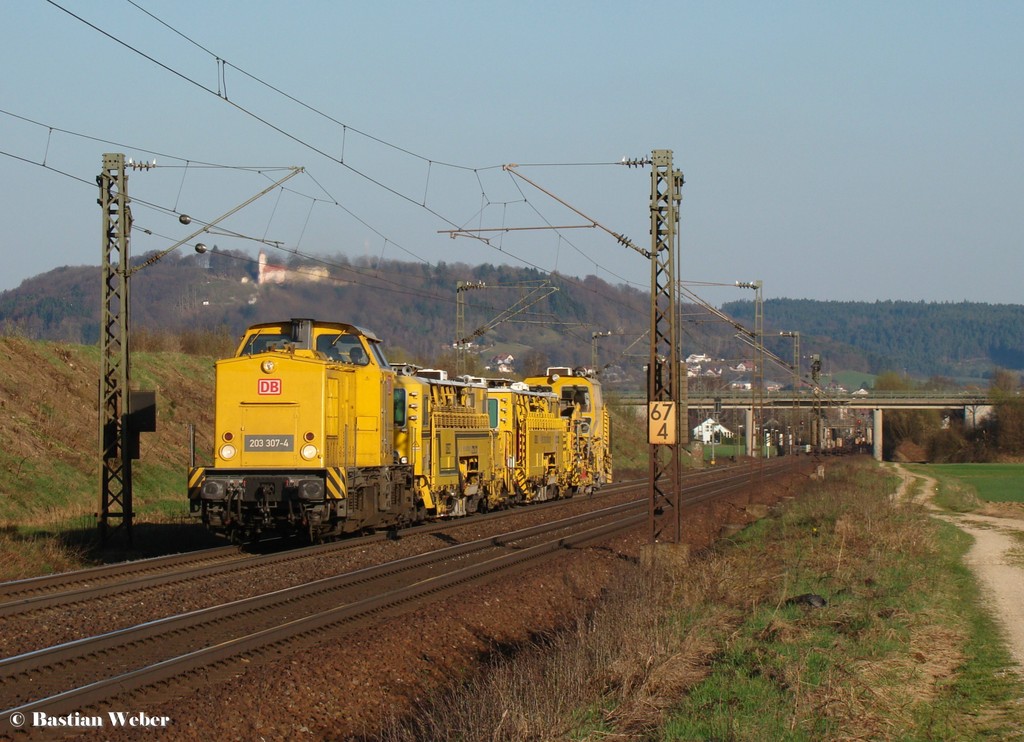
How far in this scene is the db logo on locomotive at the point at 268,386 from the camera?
19219 mm

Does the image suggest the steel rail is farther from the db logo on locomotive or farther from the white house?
the white house

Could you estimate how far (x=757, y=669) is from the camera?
10.2m

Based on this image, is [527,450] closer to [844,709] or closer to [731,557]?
[731,557]

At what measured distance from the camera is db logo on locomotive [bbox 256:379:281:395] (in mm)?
19219

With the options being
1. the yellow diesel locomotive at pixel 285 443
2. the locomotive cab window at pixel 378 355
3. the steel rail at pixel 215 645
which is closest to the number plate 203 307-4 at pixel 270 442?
the yellow diesel locomotive at pixel 285 443

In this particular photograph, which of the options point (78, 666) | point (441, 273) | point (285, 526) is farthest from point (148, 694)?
point (441, 273)

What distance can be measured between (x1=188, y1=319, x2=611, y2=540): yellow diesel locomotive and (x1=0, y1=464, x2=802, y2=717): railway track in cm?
209

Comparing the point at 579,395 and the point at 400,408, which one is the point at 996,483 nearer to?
the point at 579,395

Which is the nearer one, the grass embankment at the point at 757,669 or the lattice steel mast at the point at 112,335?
the grass embankment at the point at 757,669

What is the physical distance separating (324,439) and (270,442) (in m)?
1.02

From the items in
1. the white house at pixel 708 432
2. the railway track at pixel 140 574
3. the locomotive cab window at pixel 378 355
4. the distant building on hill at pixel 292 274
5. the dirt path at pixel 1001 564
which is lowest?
the white house at pixel 708 432

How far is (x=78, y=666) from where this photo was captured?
10.1m

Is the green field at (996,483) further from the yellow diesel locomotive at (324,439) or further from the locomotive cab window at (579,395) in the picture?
the yellow diesel locomotive at (324,439)

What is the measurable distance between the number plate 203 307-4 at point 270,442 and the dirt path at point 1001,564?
11593mm
